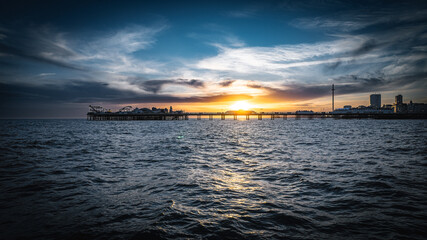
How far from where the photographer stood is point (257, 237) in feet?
16.9

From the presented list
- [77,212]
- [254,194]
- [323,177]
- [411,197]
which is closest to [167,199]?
[77,212]

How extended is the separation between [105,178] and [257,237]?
354 inches

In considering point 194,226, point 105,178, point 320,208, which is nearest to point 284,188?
point 320,208

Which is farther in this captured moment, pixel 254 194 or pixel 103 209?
pixel 254 194

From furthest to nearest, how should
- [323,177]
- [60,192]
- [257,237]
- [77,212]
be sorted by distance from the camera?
[323,177]
[60,192]
[77,212]
[257,237]

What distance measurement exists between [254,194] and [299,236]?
10.5 ft

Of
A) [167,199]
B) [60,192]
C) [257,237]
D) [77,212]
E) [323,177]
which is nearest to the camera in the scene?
[257,237]

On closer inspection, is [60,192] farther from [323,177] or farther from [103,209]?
[323,177]

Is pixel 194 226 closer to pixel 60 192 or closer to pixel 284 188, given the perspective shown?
pixel 284 188

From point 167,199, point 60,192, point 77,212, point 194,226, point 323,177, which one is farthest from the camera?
point 323,177

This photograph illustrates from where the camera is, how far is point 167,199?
25.8 ft

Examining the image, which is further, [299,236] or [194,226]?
[194,226]

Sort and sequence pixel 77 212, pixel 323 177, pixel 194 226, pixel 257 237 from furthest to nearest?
pixel 323 177
pixel 77 212
pixel 194 226
pixel 257 237

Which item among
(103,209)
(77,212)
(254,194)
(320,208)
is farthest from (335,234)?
(77,212)
